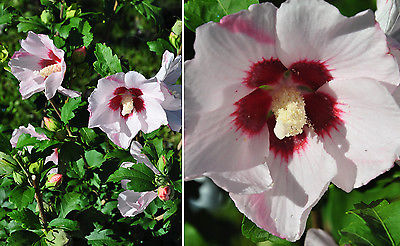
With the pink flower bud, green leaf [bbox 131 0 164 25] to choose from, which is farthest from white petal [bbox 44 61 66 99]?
green leaf [bbox 131 0 164 25]

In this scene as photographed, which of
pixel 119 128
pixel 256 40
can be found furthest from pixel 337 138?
pixel 119 128

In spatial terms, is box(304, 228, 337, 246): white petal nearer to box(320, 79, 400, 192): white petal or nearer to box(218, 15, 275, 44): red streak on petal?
box(320, 79, 400, 192): white petal

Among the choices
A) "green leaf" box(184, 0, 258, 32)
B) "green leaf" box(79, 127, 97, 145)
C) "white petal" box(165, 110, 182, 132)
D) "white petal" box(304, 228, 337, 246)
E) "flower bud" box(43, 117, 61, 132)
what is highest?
"green leaf" box(184, 0, 258, 32)

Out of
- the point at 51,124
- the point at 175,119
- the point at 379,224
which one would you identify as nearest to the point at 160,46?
the point at 175,119

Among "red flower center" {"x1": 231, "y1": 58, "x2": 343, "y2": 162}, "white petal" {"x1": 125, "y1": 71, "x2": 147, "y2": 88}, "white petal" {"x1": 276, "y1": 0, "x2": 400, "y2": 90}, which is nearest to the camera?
"white petal" {"x1": 276, "y1": 0, "x2": 400, "y2": 90}

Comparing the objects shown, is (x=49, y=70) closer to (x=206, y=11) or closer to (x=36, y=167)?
(x=36, y=167)

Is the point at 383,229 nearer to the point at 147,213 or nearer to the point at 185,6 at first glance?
the point at 185,6
